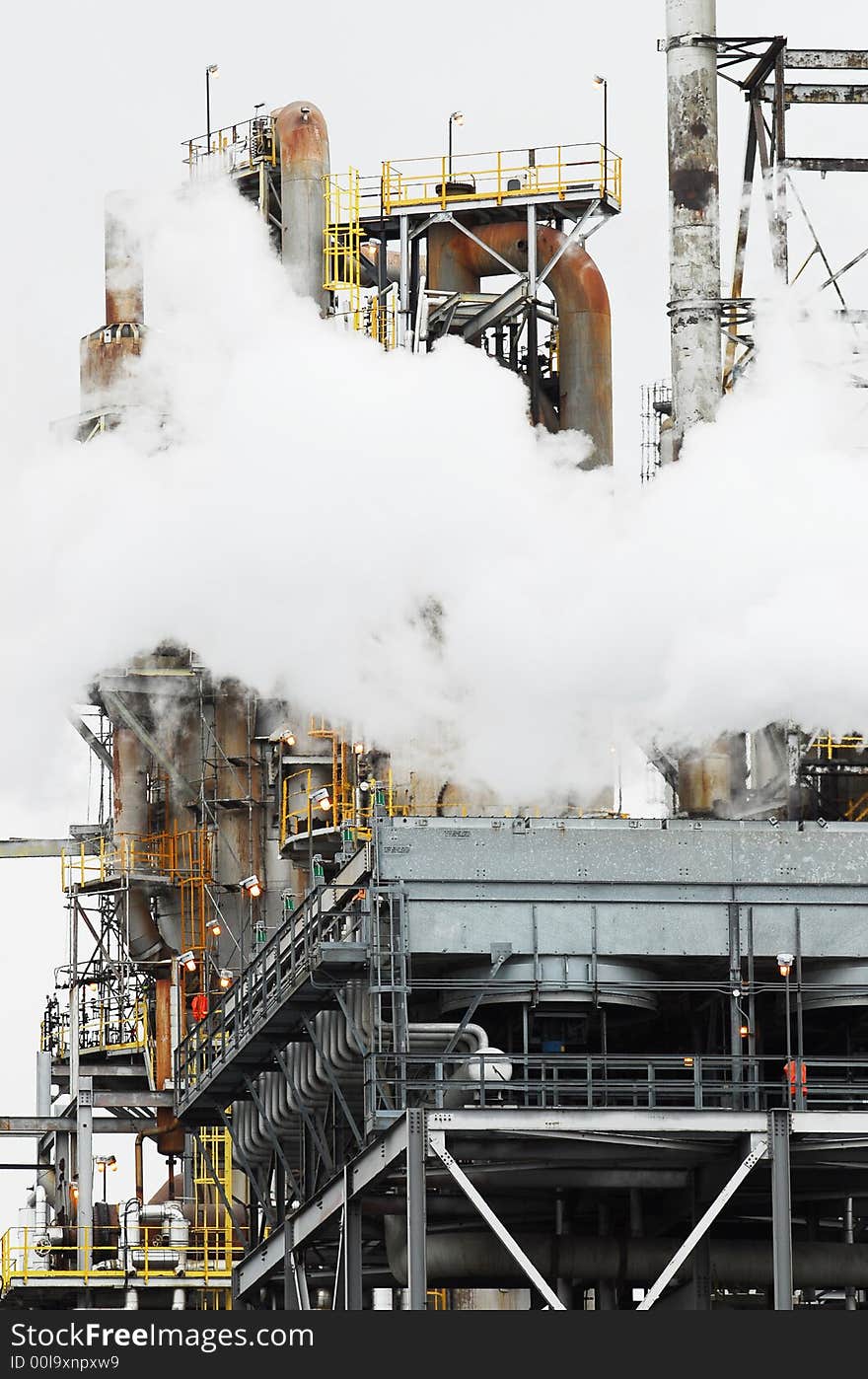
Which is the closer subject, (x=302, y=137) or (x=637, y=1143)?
(x=637, y=1143)

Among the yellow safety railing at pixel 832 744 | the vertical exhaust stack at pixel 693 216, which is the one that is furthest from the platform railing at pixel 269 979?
the vertical exhaust stack at pixel 693 216

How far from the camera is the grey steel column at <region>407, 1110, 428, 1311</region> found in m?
42.9

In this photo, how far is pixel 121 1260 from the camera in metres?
70.4

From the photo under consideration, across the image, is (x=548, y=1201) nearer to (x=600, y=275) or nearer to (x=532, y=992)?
(x=532, y=992)

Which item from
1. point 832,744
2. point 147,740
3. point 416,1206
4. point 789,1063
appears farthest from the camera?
point 147,740

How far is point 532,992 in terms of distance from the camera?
46.4m

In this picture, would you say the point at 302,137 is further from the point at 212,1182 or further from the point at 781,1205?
the point at 781,1205

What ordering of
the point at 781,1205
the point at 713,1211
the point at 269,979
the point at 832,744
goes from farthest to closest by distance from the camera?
the point at 832,744, the point at 269,979, the point at 713,1211, the point at 781,1205

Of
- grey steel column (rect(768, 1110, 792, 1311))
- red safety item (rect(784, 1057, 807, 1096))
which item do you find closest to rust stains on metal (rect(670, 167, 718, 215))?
red safety item (rect(784, 1057, 807, 1096))

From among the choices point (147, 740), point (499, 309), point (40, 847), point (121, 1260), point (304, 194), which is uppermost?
point (304, 194)

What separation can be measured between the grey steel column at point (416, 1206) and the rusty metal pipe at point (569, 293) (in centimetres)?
2860

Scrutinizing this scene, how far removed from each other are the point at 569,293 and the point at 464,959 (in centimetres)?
2640

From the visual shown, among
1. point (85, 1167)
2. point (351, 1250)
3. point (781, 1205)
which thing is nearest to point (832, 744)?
point (351, 1250)

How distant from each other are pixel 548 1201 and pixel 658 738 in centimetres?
957
